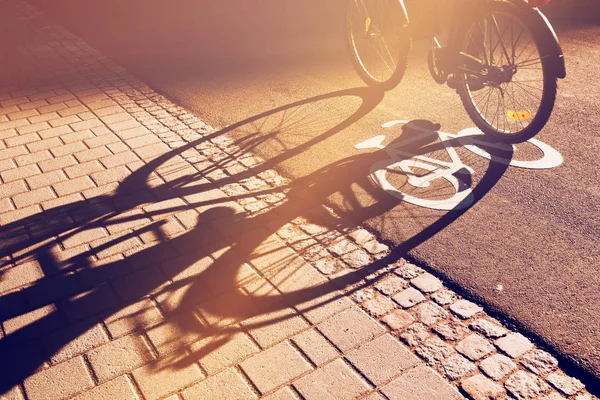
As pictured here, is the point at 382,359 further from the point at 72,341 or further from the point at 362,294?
the point at 72,341

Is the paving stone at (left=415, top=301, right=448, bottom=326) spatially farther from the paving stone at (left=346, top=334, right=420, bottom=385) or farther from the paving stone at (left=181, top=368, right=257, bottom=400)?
the paving stone at (left=181, top=368, right=257, bottom=400)

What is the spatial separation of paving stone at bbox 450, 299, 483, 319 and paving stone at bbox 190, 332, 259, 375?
1.13 metres

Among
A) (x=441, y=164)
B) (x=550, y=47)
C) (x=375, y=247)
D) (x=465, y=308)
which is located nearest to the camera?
(x=465, y=308)

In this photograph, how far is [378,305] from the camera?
350 cm

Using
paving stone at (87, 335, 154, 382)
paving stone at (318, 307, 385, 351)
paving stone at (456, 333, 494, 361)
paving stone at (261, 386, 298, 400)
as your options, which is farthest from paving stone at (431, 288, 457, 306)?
paving stone at (87, 335, 154, 382)

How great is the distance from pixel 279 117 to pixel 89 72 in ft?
10.5

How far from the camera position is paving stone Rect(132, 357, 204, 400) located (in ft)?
9.81

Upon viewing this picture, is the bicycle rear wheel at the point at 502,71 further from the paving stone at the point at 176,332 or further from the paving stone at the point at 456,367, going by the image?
the paving stone at the point at 176,332

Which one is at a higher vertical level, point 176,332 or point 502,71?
point 502,71

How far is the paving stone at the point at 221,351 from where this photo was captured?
3.13m

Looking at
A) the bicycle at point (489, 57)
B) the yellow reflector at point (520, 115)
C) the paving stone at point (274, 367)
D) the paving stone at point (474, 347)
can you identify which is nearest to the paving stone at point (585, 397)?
the paving stone at point (474, 347)

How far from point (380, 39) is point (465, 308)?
4028 millimetres

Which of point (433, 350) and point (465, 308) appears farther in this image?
point (465, 308)

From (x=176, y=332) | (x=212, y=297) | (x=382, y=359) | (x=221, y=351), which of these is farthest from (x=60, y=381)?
(x=382, y=359)
